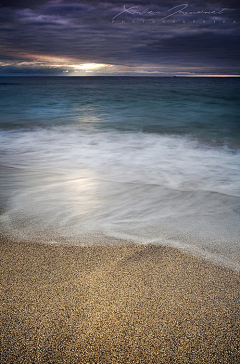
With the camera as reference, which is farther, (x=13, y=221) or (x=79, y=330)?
(x=13, y=221)

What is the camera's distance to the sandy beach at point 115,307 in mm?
1375

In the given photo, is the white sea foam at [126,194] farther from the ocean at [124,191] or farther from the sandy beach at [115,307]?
the sandy beach at [115,307]

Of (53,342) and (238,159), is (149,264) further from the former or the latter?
(238,159)

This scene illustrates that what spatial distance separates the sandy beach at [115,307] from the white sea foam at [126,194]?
1.00ft

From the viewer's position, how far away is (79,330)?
1.47 meters

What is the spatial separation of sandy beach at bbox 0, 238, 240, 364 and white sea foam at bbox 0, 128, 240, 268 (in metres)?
0.30

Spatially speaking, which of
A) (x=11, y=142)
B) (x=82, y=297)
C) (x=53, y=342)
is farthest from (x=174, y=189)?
(x=11, y=142)

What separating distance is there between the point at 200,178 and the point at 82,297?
134 inches

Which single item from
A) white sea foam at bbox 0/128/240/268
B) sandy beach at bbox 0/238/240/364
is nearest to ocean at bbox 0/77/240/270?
white sea foam at bbox 0/128/240/268

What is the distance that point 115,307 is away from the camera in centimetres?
163

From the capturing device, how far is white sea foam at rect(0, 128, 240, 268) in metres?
2.52

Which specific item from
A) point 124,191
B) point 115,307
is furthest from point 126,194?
point 115,307

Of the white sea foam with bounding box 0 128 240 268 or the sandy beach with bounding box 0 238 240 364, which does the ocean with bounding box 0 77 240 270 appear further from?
the sandy beach with bounding box 0 238 240 364

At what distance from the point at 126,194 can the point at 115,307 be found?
209cm
